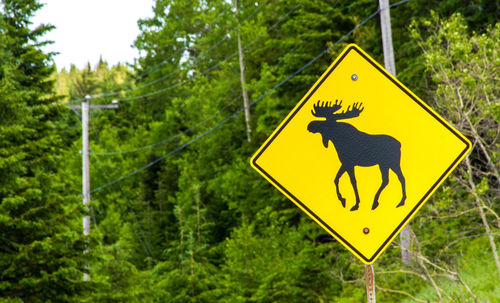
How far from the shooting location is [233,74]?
34656 millimetres

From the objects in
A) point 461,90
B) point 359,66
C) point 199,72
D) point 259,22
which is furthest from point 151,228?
point 359,66

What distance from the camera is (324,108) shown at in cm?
359


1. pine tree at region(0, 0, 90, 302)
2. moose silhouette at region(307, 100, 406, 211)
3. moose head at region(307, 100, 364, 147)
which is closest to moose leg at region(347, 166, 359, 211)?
moose silhouette at region(307, 100, 406, 211)

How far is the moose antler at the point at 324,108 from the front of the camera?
3.57 metres

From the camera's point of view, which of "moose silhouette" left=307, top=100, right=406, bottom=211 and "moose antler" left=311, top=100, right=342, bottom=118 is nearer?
"moose silhouette" left=307, top=100, right=406, bottom=211

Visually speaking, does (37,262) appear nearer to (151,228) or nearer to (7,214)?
(7,214)

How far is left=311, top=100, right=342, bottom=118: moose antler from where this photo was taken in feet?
11.7

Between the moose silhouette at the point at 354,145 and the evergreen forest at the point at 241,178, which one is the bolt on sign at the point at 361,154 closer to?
the moose silhouette at the point at 354,145

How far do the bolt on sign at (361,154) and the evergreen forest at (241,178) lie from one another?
4.31 m

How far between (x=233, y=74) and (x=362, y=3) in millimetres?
14492

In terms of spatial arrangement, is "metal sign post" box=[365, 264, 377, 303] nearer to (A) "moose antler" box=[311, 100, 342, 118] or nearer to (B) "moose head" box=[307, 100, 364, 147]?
(B) "moose head" box=[307, 100, 364, 147]

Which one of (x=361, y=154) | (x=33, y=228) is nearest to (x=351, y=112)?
(x=361, y=154)

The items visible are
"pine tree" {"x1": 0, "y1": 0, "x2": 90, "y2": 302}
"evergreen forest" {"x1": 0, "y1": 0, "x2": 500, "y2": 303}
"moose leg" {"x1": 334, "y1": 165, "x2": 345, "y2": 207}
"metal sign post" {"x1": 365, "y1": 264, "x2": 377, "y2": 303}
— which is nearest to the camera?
"metal sign post" {"x1": 365, "y1": 264, "x2": 377, "y2": 303}

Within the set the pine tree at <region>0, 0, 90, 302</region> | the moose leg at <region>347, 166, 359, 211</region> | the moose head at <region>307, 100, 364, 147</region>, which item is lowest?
the pine tree at <region>0, 0, 90, 302</region>
